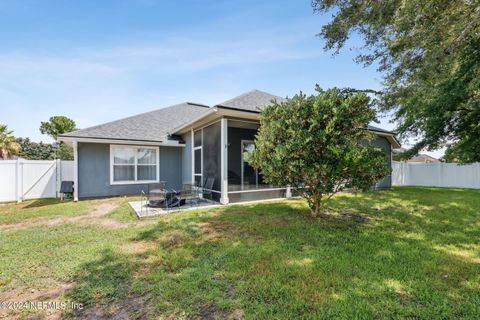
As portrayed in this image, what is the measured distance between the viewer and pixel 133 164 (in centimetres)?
1153

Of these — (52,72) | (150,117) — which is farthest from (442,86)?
(52,72)

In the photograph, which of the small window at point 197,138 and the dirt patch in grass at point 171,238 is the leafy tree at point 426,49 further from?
the dirt patch in grass at point 171,238

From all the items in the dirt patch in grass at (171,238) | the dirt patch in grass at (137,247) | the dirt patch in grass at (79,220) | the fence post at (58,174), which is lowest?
the dirt patch in grass at (79,220)

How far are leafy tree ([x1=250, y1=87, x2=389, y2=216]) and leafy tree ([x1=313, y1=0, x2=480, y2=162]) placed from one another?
209 centimetres

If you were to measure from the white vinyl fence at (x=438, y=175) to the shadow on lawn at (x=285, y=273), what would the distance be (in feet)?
43.2

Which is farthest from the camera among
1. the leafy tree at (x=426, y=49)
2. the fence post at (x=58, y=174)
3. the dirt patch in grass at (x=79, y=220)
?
the fence post at (x=58, y=174)

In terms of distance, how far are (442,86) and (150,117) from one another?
46.8 ft

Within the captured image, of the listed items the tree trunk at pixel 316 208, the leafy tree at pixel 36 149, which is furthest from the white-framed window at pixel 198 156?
the leafy tree at pixel 36 149

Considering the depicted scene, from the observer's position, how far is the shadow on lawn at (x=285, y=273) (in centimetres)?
246

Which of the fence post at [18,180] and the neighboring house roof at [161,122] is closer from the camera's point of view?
the neighboring house roof at [161,122]

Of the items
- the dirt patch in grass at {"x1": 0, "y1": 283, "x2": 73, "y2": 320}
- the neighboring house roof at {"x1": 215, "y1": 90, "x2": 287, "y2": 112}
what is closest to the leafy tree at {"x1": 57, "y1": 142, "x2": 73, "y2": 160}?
the neighboring house roof at {"x1": 215, "y1": 90, "x2": 287, "y2": 112}

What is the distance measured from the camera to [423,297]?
8.48ft

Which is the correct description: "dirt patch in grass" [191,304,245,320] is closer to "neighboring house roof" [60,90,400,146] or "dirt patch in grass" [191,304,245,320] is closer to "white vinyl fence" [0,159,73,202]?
"neighboring house roof" [60,90,400,146]

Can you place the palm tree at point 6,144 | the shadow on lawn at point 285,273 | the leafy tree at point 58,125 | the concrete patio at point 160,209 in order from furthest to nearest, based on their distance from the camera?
the leafy tree at point 58,125 → the palm tree at point 6,144 → the concrete patio at point 160,209 → the shadow on lawn at point 285,273
